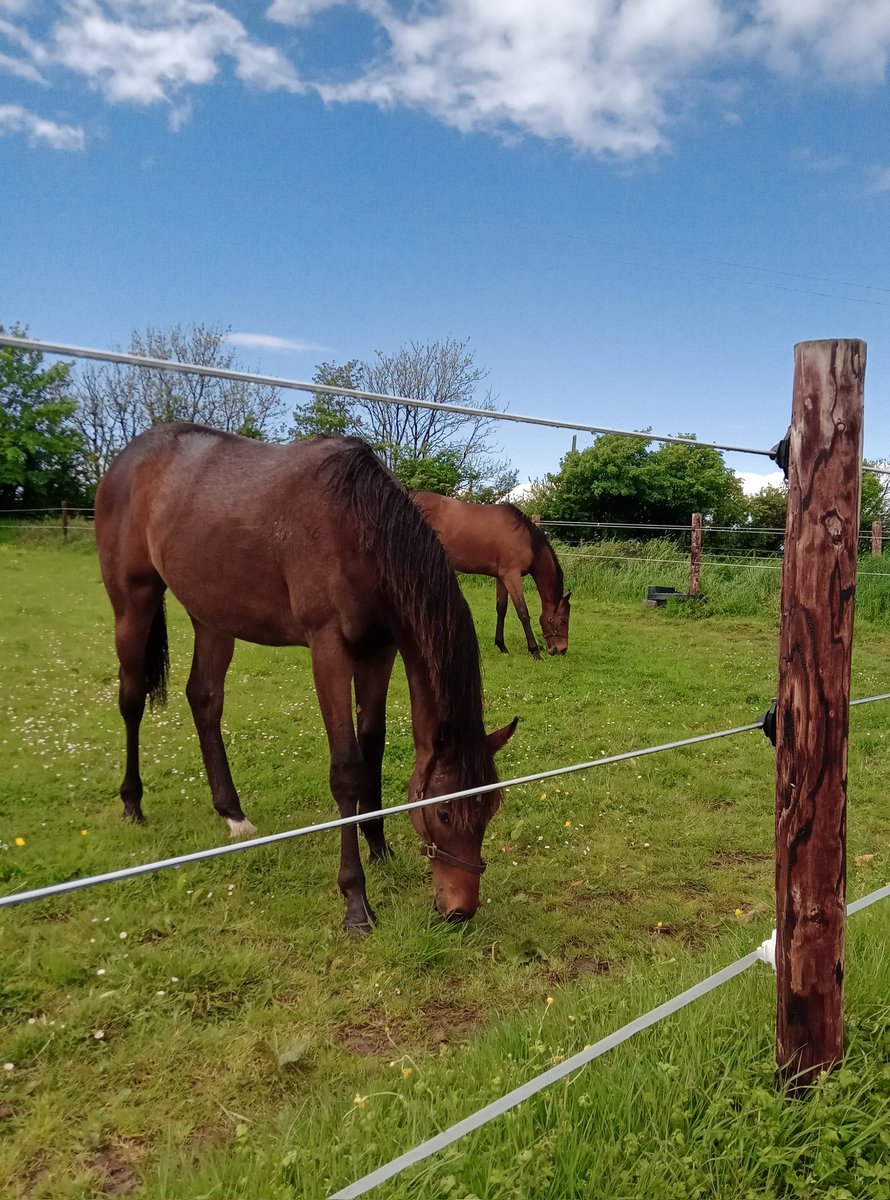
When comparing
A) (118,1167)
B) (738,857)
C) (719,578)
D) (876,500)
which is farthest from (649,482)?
(118,1167)

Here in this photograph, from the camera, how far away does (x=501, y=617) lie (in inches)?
360

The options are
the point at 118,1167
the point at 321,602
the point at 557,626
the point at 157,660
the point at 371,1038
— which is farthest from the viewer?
the point at 557,626

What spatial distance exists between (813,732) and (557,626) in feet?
22.7

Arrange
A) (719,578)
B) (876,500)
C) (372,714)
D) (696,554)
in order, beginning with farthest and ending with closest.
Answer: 1. (719,578)
2. (696,554)
3. (876,500)
4. (372,714)

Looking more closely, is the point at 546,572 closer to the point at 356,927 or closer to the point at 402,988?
the point at 356,927

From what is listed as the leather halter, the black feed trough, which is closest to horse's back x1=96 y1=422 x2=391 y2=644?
the leather halter

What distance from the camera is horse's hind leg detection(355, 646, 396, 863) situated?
3.40m

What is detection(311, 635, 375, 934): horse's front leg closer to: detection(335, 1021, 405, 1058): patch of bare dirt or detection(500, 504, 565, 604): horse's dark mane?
detection(335, 1021, 405, 1058): patch of bare dirt

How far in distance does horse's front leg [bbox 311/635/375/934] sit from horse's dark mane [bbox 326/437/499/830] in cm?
34

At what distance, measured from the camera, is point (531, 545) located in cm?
902

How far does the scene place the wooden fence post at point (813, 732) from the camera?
1.81 meters

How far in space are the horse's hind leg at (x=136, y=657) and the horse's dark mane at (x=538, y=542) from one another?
545 cm

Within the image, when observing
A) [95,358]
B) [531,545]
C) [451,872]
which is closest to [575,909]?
[451,872]

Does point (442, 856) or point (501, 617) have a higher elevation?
point (501, 617)
